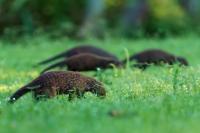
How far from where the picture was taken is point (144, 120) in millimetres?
5680

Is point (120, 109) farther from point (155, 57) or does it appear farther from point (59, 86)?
point (155, 57)

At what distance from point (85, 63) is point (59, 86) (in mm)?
3096

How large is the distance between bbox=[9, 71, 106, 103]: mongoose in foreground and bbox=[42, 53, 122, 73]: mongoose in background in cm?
262

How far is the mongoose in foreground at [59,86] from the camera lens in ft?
24.2

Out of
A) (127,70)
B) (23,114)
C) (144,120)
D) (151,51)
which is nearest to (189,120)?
(144,120)

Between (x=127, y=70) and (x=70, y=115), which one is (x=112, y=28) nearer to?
(x=127, y=70)

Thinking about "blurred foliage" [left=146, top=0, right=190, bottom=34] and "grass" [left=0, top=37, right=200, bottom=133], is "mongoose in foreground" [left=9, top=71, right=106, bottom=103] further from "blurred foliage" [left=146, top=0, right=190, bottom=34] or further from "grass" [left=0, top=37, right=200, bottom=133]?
"blurred foliage" [left=146, top=0, right=190, bottom=34]

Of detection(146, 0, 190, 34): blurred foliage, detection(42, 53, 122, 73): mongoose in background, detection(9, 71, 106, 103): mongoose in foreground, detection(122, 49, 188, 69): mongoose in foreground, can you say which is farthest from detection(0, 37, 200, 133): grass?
detection(146, 0, 190, 34): blurred foliage

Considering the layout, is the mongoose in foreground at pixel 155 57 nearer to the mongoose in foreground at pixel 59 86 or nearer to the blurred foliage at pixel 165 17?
the mongoose in foreground at pixel 59 86

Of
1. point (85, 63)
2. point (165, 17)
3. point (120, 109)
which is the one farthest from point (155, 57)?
point (165, 17)

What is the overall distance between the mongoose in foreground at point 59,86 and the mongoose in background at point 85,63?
2.62 meters

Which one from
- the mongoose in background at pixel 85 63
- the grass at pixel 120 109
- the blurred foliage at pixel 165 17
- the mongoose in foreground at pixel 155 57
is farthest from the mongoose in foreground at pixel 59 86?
the blurred foliage at pixel 165 17

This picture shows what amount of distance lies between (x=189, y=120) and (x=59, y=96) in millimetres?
2345

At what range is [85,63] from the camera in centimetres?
1057
